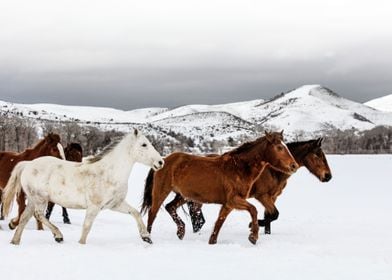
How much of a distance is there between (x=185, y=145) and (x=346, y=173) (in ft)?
420

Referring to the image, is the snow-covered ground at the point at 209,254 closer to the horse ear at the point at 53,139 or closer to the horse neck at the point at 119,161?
the horse neck at the point at 119,161

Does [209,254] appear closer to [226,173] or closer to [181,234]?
[226,173]

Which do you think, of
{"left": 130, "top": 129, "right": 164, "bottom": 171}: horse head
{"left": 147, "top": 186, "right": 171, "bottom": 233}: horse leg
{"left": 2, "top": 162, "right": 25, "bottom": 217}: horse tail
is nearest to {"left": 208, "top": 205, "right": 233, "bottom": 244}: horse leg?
{"left": 147, "top": 186, "right": 171, "bottom": 233}: horse leg

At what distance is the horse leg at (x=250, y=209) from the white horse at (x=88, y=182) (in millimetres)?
1521

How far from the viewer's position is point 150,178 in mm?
10227

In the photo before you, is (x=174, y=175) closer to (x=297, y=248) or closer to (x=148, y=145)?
(x=148, y=145)

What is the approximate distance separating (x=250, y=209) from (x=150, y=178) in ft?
9.43

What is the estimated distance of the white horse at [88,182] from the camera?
7.21 metres

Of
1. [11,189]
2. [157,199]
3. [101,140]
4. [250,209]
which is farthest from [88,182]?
[101,140]

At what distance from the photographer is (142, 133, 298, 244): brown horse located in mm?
8250

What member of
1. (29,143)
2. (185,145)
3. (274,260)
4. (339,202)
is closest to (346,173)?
(339,202)

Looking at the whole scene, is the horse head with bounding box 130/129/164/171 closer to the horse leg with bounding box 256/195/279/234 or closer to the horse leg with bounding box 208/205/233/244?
the horse leg with bounding box 208/205/233/244

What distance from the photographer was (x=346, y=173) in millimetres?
31266

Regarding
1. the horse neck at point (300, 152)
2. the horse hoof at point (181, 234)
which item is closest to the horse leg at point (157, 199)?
the horse hoof at point (181, 234)
